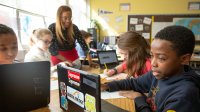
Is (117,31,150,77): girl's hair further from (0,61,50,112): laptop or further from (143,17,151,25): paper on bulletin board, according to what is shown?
(143,17,151,25): paper on bulletin board

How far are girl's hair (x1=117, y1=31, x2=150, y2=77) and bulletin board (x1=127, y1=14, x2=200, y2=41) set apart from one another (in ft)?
10.3

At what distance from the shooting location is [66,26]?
2016 mm

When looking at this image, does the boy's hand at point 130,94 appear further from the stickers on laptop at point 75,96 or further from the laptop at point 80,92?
the stickers on laptop at point 75,96

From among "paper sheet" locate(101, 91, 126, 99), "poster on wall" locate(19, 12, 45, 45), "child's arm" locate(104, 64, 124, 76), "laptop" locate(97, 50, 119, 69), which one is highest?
"poster on wall" locate(19, 12, 45, 45)

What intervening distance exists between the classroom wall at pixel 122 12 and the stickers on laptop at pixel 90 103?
3.96m

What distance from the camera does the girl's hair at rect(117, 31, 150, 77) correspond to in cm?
149

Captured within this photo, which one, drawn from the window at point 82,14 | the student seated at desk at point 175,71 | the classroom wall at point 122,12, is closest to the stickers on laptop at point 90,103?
the student seated at desk at point 175,71

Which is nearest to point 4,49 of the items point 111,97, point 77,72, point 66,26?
point 77,72

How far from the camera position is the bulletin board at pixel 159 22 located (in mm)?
4421

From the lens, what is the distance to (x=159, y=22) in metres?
4.51

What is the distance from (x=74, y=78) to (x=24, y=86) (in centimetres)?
23

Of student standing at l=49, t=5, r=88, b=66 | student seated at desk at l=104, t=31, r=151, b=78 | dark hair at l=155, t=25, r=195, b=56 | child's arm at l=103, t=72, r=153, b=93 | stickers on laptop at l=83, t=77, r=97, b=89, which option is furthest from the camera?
student standing at l=49, t=5, r=88, b=66

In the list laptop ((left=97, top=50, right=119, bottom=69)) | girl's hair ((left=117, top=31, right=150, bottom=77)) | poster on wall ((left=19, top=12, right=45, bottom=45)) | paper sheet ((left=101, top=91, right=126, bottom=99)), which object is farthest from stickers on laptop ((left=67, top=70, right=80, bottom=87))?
poster on wall ((left=19, top=12, right=45, bottom=45))

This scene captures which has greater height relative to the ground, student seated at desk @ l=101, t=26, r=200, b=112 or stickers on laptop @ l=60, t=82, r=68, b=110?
student seated at desk @ l=101, t=26, r=200, b=112
